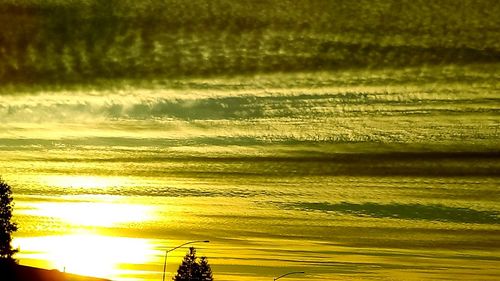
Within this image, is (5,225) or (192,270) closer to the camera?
(5,225)

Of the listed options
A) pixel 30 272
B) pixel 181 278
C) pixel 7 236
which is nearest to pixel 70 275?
pixel 30 272

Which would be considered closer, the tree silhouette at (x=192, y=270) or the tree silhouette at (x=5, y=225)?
the tree silhouette at (x=5, y=225)

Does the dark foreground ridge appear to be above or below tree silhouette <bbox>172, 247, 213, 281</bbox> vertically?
below

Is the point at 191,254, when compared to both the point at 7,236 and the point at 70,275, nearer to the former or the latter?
the point at 7,236

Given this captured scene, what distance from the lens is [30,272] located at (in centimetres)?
8681

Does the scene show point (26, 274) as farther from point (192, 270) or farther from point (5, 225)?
point (192, 270)

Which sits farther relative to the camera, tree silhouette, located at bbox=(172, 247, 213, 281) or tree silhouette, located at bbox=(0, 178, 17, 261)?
tree silhouette, located at bbox=(172, 247, 213, 281)

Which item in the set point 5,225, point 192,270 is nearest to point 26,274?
point 5,225

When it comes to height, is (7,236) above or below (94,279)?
above

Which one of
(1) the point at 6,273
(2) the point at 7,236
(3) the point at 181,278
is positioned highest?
(3) the point at 181,278

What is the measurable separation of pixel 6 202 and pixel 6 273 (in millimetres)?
36380

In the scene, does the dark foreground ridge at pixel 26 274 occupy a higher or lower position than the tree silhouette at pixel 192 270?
lower

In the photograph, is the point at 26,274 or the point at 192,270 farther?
the point at 192,270

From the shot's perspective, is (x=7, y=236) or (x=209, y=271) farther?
(x=209, y=271)
